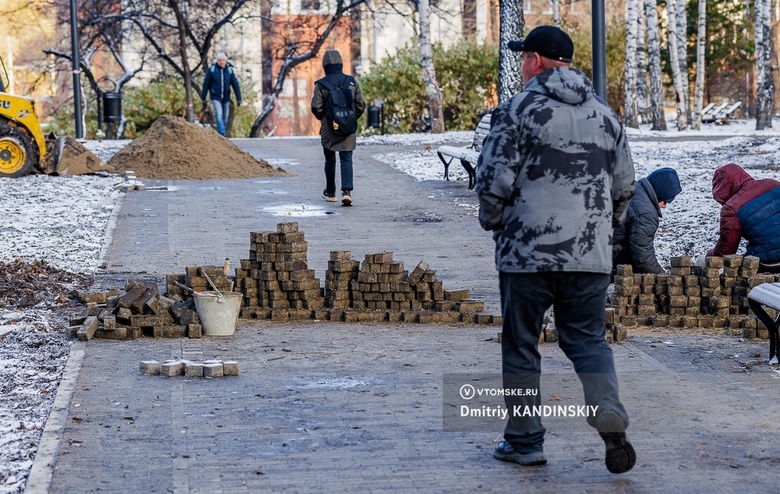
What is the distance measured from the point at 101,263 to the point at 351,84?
4.85 m

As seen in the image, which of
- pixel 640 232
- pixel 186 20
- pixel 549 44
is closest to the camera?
pixel 549 44

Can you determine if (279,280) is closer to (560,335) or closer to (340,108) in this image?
(560,335)

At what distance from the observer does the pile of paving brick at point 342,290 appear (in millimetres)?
8461

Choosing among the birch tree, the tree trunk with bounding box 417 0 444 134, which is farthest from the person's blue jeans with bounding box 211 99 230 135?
the birch tree

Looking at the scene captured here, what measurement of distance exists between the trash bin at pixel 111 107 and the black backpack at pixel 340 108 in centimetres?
1562

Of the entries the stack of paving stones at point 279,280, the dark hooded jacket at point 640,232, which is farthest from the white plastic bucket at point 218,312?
the dark hooded jacket at point 640,232

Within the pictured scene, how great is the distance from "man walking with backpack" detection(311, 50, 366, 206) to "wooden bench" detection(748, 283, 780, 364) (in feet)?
25.9

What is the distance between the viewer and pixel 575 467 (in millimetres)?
5008

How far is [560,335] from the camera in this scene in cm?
499

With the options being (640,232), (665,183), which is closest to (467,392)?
(640,232)

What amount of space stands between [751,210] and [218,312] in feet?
12.8

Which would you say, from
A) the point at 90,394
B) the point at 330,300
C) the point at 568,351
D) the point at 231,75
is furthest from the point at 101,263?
the point at 231,75

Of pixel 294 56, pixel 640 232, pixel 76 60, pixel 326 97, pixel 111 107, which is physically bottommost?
pixel 640 232

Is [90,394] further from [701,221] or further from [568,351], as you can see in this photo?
[701,221]
